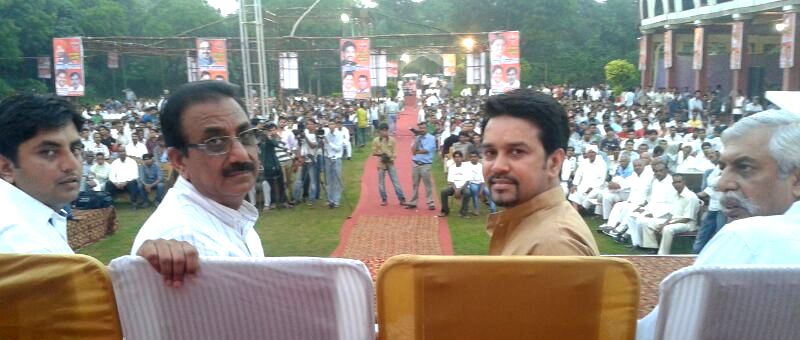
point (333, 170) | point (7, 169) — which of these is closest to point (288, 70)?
point (333, 170)

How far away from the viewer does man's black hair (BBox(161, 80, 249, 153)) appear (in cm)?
212

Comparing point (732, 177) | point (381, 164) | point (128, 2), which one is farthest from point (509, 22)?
point (732, 177)

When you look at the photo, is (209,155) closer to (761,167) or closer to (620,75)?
(761,167)

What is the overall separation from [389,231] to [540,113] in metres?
8.63

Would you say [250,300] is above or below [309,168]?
above

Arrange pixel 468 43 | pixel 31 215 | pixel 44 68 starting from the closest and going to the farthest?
pixel 31 215
pixel 468 43
pixel 44 68

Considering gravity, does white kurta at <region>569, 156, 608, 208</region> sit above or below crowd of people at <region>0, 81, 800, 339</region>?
below

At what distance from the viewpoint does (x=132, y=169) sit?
43.9 ft

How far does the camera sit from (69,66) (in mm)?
16453

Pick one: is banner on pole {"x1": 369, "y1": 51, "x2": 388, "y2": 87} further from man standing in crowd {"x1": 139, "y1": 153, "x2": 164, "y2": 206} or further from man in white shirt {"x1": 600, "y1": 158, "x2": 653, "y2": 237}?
man in white shirt {"x1": 600, "y1": 158, "x2": 653, "y2": 237}

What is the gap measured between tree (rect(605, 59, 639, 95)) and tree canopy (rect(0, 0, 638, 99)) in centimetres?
647

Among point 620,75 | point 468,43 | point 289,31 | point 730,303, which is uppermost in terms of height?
point 289,31

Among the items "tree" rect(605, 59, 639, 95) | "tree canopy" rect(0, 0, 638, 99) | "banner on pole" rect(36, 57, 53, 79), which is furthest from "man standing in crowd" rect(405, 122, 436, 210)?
"banner on pole" rect(36, 57, 53, 79)

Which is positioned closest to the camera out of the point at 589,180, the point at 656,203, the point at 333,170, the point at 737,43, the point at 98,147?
the point at 656,203
